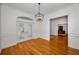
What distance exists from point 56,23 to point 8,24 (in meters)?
0.98

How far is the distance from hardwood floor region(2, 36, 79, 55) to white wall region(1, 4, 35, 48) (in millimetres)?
133

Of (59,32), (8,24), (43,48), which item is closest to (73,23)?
(59,32)

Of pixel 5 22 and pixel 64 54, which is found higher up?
pixel 5 22

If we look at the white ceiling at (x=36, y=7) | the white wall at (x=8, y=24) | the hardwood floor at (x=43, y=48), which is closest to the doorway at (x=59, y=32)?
the hardwood floor at (x=43, y=48)

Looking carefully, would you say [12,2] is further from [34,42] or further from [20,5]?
[34,42]

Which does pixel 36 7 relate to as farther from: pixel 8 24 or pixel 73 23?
pixel 73 23

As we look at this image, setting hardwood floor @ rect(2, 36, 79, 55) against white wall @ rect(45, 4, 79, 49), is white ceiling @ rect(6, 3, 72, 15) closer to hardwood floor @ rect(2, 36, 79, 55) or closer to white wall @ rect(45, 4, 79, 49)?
white wall @ rect(45, 4, 79, 49)

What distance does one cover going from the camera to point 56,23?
1.97m

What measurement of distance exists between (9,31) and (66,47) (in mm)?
1191

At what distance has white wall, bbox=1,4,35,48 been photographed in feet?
5.93

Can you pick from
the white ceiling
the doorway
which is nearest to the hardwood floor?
the doorway

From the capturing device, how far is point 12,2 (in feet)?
5.98

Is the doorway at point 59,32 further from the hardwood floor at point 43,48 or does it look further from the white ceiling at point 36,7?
the white ceiling at point 36,7
